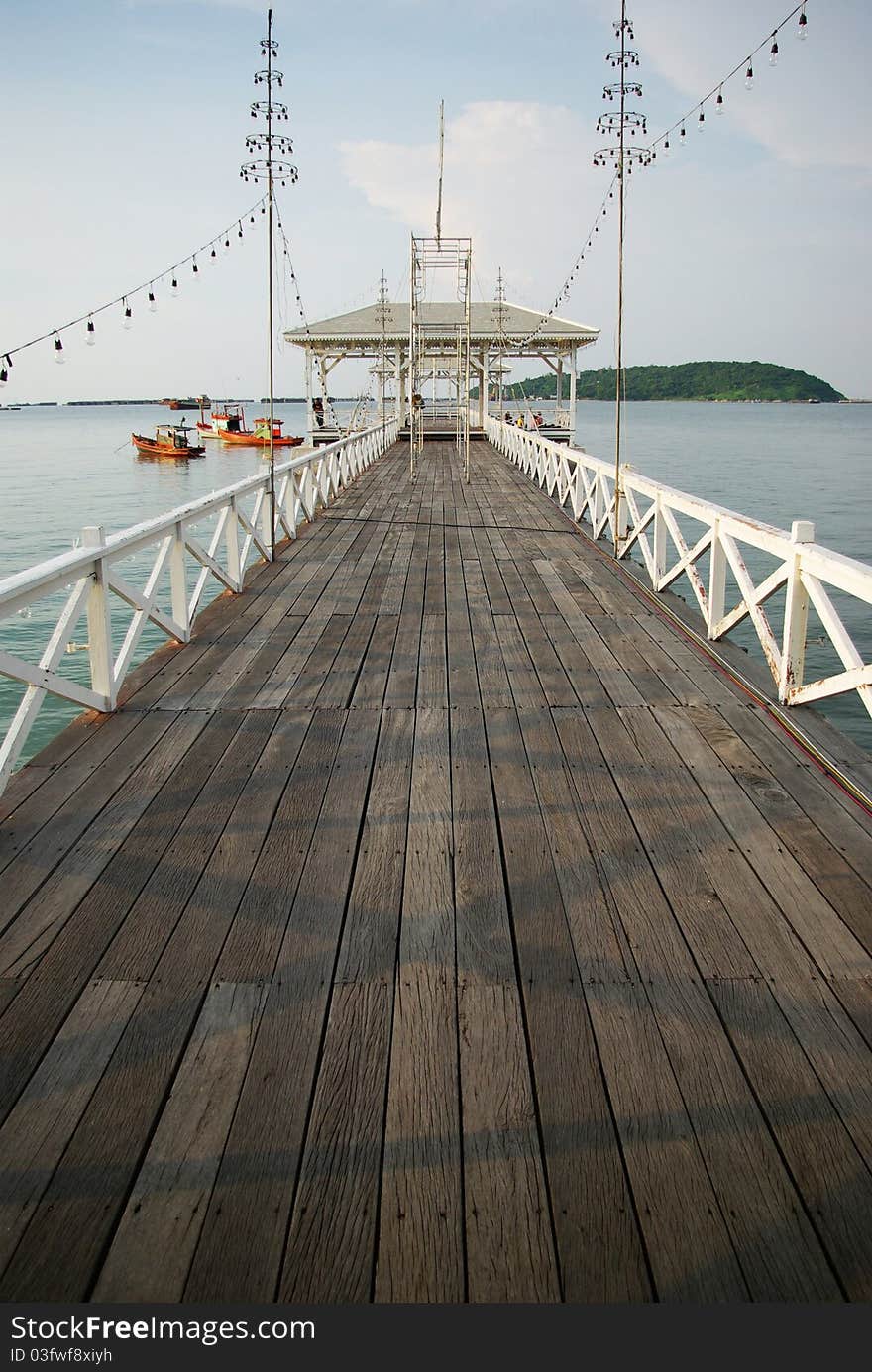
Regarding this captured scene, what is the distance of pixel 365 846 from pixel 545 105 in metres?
18.7

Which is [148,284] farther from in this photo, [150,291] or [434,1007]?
[434,1007]

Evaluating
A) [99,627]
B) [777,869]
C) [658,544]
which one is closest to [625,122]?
[658,544]

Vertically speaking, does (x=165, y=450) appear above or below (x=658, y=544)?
above

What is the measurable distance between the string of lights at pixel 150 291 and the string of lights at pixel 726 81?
381 cm

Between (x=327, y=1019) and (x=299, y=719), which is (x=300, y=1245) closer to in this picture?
(x=327, y=1019)

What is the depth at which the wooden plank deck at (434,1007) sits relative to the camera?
180 cm

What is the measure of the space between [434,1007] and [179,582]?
171 inches

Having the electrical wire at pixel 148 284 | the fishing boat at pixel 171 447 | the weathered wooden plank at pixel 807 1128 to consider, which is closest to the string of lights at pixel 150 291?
the electrical wire at pixel 148 284

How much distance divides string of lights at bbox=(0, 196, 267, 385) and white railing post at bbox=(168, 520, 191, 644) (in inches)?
56.2

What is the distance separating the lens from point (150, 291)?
8938mm

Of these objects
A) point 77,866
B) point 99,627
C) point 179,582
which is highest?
point 179,582

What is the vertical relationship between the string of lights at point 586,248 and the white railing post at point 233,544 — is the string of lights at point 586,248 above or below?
above

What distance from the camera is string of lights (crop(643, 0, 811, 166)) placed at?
653 cm

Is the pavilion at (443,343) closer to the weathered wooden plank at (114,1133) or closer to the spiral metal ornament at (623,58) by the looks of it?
the spiral metal ornament at (623,58)
